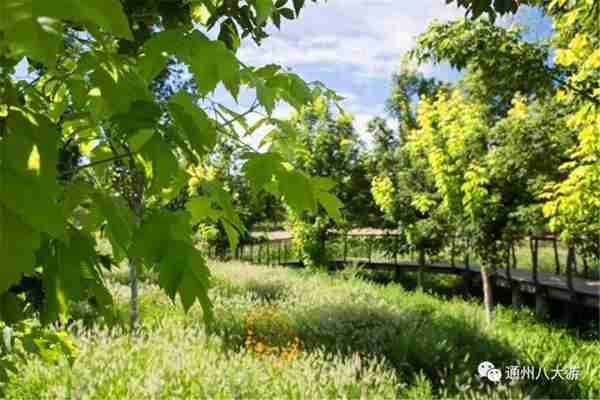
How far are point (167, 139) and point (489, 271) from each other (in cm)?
1130

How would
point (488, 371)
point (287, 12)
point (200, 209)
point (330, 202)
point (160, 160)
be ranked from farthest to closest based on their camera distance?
point (488, 371)
point (287, 12)
point (200, 209)
point (330, 202)
point (160, 160)

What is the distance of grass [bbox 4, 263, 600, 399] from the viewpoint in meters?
4.23

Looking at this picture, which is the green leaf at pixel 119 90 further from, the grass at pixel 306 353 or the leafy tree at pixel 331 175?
the leafy tree at pixel 331 175

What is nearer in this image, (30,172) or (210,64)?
(30,172)

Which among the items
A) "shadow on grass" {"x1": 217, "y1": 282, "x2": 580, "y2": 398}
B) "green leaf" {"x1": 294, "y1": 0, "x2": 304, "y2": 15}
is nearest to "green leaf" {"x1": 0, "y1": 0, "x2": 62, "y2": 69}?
"green leaf" {"x1": 294, "y1": 0, "x2": 304, "y2": 15}

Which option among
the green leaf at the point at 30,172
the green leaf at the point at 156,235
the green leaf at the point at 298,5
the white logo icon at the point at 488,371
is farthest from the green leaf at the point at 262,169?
the white logo icon at the point at 488,371

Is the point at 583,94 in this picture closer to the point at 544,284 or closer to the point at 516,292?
the point at 544,284

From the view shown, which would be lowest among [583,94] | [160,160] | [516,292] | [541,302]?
[541,302]

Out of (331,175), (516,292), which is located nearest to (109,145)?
(516,292)

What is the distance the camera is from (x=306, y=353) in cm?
518

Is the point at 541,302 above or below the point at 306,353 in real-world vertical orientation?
below

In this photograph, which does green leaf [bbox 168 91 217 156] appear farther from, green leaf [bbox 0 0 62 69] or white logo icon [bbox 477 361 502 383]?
white logo icon [bbox 477 361 502 383]

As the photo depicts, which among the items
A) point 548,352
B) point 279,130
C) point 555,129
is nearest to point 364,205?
point 555,129

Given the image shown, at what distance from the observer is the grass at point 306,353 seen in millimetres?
4234
